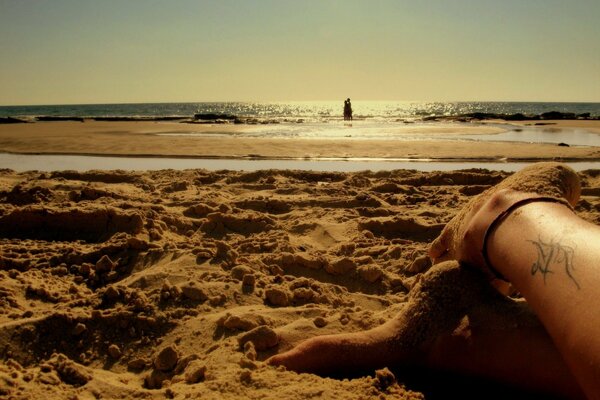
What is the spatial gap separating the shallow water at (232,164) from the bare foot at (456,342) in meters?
4.78

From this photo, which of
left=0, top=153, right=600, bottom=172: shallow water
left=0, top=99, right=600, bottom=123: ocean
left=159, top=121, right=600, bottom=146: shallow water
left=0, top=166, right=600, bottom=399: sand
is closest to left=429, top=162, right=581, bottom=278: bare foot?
left=0, top=166, right=600, bottom=399: sand

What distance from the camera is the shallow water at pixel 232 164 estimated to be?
6621mm

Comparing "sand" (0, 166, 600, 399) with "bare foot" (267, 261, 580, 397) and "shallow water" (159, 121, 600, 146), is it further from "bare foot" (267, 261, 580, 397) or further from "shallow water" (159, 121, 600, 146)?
"shallow water" (159, 121, 600, 146)

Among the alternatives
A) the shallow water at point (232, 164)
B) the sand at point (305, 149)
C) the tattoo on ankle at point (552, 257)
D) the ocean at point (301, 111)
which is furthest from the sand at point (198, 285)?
the ocean at point (301, 111)

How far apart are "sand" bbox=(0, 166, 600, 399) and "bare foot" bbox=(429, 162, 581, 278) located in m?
0.44

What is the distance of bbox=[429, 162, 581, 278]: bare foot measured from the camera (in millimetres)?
1649

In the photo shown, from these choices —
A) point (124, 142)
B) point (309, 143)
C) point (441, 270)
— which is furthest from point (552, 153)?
point (124, 142)

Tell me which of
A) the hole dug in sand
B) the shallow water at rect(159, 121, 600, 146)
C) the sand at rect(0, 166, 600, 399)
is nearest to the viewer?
the sand at rect(0, 166, 600, 399)

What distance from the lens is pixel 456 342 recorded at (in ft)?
5.14

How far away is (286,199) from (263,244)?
1274 mm

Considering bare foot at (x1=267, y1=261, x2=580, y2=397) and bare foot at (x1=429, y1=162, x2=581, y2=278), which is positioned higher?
bare foot at (x1=429, y1=162, x2=581, y2=278)

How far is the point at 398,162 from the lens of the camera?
24.2 ft

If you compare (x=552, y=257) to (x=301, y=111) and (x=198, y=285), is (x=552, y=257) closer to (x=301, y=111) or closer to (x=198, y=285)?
(x=198, y=285)

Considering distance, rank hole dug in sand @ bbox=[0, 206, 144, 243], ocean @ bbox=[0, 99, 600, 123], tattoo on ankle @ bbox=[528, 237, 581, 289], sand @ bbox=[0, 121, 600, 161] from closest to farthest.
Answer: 1. tattoo on ankle @ bbox=[528, 237, 581, 289]
2. hole dug in sand @ bbox=[0, 206, 144, 243]
3. sand @ bbox=[0, 121, 600, 161]
4. ocean @ bbox=[0, 99, 600, 123]
